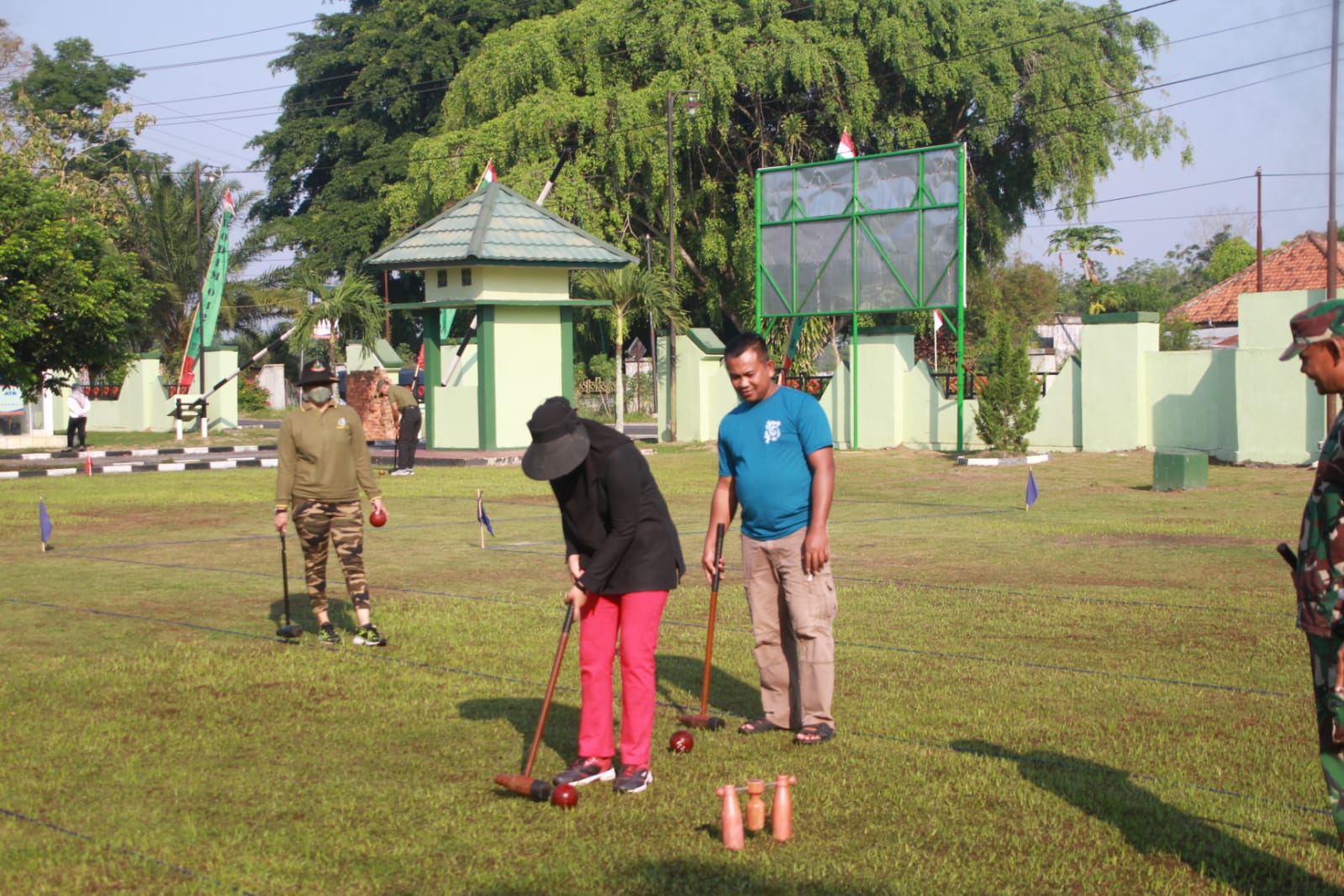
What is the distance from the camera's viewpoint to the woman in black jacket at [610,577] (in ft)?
20.5

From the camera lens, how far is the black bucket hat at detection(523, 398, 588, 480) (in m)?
6.12

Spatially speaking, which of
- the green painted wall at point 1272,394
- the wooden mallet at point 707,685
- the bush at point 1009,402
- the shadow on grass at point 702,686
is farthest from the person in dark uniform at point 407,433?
the wooden mallet at point 707,685

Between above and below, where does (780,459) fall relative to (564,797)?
above

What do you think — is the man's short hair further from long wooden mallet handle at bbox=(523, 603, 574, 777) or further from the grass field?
the grass field

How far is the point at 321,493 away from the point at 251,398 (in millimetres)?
51024

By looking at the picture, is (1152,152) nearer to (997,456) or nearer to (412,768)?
(997,456)

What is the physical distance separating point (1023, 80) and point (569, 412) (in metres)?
42.4

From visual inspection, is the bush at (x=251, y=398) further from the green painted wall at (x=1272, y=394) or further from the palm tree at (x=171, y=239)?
the green painted wall at (x=1272, y=394)

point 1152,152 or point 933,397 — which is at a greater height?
point 1152,152

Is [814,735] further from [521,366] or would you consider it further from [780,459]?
[521,366]

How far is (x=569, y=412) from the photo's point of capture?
6.30 meters

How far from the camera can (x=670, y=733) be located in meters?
7.25

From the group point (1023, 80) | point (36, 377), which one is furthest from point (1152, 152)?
point (36, 377)

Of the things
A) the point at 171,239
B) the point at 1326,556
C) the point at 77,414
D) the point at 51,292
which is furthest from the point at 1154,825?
the point at 171,239
